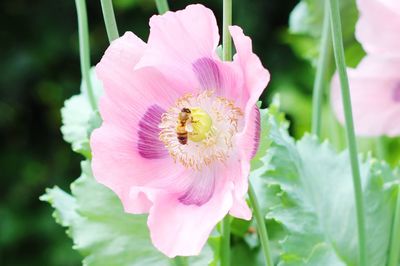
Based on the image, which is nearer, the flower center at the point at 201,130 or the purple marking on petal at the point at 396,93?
the flower center at the point at 201,130

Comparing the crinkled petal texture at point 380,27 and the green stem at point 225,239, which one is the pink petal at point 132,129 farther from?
the crinkled petal texture at point 380,27

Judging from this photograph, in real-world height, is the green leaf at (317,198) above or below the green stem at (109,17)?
below

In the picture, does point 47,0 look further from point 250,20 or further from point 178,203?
point 178,203

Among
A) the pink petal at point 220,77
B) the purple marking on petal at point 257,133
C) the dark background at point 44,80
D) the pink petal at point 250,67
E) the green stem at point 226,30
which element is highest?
Answer: the dark background at point 44,80

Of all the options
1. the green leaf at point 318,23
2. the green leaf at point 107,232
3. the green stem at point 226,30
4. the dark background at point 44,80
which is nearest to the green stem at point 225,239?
the green leaf at point 107,232

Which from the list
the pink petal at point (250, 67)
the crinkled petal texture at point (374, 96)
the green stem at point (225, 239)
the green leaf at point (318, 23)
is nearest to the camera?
the pink petal at point (250, 67)

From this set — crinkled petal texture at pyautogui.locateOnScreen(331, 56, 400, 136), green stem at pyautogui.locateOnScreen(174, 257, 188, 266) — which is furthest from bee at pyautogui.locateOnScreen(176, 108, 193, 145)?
crinkled petal texture at pyautogui.locateOnScreen(331, 56, 400, 136)

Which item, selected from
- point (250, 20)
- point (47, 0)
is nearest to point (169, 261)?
point (250, 20)

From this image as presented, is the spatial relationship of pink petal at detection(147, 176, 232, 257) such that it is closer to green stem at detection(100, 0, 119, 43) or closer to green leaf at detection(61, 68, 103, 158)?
green stem at detection(100, 0, 119, 43)

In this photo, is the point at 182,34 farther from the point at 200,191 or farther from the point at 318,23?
the point at 318,23

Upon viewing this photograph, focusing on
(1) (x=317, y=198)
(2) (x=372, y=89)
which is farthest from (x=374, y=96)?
(1) (x=317, y=198)
